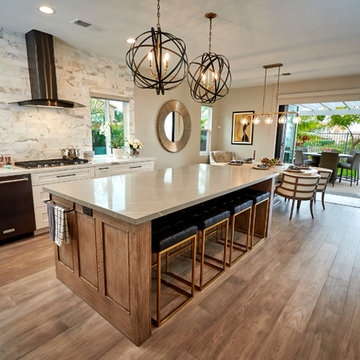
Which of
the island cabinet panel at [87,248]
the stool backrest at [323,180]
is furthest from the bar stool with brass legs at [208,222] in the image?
the stool backrest at [323,180]

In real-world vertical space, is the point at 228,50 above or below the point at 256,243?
above

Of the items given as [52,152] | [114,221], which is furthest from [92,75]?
[114,221]

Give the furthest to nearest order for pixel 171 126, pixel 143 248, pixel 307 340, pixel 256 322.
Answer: pixel 171 126 < pixel 256 322 < pixel 307 340 < pixel 143 248

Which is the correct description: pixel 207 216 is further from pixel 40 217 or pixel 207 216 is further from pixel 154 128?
pixel 154 128

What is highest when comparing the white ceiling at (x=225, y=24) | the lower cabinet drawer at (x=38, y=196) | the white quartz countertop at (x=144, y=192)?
the white ceiling at (x=225, y=24)

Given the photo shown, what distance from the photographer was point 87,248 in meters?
1.87

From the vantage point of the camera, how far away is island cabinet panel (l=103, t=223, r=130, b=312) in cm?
157

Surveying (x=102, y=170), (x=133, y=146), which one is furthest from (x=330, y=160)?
(x=102, y=170)

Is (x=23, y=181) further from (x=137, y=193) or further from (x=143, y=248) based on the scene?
(x=143, y=248)

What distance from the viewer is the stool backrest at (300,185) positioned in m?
3.93

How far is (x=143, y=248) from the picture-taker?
5.04ft

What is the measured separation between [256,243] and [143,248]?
6.74ft

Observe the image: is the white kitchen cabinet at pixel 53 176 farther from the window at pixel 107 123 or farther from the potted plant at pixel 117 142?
the window at pixel 107 123

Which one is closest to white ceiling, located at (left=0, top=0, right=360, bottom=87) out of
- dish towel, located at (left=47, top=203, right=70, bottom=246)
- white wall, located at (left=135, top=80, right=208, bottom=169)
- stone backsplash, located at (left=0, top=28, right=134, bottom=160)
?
stone backsplash, located at (left=0, top=28, right=134, bottom=160)
